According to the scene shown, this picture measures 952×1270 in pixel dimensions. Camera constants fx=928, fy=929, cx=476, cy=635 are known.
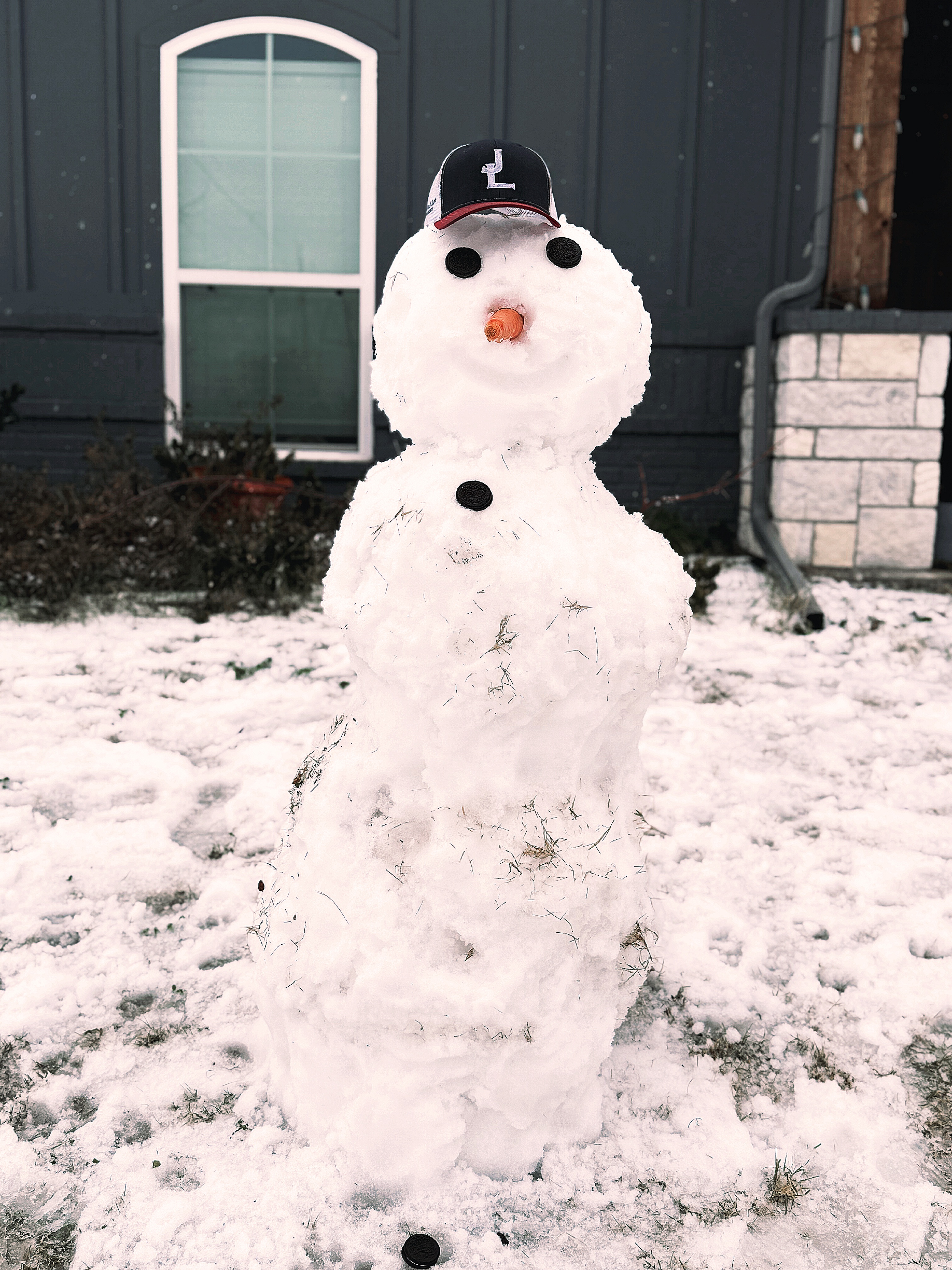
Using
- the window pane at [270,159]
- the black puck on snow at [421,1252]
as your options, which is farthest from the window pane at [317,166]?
the black puck on snow at [421,1252]

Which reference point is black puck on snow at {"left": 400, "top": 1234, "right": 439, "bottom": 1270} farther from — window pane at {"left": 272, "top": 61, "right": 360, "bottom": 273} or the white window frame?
window pane at {"left": 272, "top": 61, "right": 360, "bottom": 273}

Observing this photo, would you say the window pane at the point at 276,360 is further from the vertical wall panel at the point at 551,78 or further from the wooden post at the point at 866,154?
the wooden post at the point at 866,154

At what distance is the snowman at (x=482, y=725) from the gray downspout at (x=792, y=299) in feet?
11.1

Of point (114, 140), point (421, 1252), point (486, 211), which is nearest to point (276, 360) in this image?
point (114, 140)

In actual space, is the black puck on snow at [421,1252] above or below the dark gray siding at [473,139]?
below

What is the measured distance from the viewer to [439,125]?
565cm

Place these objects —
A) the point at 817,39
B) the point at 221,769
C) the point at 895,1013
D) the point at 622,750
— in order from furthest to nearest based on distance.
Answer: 1. the point at 817,39
2. the point at 221,769
3. the point at 895,1013
4. the point at 622,750

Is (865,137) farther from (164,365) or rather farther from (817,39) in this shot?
(164,365)

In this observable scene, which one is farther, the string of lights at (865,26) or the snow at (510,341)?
the string of lights at (865,26)

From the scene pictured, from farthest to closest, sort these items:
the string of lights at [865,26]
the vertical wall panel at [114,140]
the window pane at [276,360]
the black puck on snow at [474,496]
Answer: the window pane at [276,360], the vertical wall panel at [114,140], the string of lights at [865,26], the black puck on snow at [474,496]

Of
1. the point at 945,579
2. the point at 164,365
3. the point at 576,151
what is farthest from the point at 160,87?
the point at 945,579

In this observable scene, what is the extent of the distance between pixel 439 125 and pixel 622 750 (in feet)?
17.5

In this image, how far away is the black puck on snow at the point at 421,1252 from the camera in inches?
47.6

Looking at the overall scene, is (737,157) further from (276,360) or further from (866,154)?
(276,360)
